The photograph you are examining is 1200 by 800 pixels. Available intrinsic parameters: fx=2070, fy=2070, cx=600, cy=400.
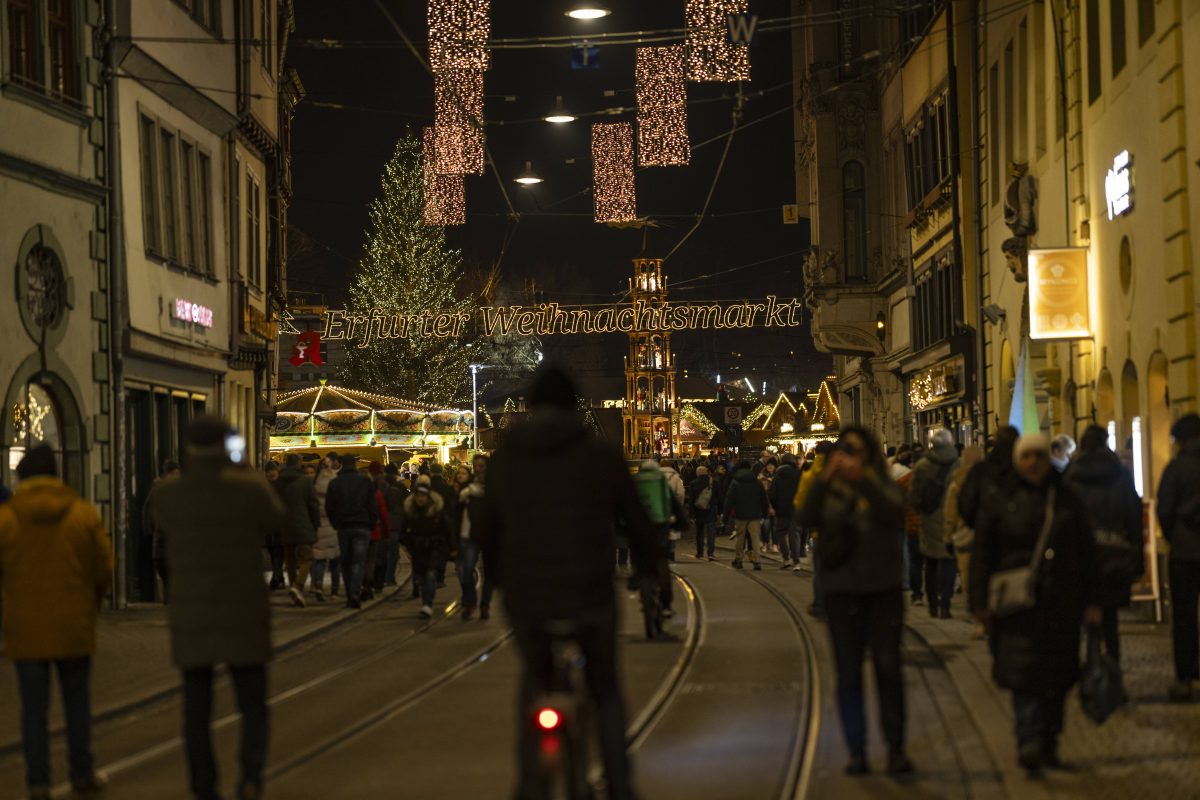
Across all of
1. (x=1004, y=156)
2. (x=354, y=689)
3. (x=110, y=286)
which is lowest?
(x=354, y=689)

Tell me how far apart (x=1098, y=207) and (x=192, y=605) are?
18.2m

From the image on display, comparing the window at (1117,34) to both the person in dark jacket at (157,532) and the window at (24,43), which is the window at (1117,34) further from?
the window at (24,43)

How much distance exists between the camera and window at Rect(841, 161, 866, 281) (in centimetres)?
5509

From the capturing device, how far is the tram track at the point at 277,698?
11719 millimetres

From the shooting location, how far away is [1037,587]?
10.3 meters

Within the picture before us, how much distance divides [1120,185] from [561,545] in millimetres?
17016

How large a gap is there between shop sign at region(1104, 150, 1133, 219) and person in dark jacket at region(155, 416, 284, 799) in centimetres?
1544

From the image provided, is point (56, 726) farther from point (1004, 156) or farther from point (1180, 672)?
point (1004, 156)

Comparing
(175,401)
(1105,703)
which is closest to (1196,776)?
(1105,703)

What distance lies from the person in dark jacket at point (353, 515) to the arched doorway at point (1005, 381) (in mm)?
12127

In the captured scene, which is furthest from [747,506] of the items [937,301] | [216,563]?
[216,563]

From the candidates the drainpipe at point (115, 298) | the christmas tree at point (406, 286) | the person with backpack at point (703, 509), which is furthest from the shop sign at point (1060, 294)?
the christmas tree at point (406, 286)

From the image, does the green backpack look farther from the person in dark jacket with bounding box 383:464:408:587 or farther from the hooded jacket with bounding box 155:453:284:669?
the hooded jacket with bounding box 155:453:284:669

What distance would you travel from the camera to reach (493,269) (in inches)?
4075
